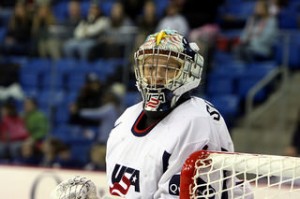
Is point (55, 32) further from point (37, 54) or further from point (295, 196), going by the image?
point (295, 196)

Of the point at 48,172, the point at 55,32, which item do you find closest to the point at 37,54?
the point at 55,32

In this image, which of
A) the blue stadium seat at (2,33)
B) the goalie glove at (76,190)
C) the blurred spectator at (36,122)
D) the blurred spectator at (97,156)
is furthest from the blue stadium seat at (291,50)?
the goalie glove at (76,190)

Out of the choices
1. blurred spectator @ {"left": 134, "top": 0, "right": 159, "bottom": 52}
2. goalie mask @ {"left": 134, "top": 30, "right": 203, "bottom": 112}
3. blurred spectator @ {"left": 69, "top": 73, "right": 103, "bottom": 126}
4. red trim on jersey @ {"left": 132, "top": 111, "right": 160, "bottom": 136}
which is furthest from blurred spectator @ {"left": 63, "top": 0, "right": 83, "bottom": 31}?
goalie mask @ {"left": 134, "top": 30, "right": 203, "bottom": 112}

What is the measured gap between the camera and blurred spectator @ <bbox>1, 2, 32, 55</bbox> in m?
8.41

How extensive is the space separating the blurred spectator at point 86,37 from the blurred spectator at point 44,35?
4.0 inches

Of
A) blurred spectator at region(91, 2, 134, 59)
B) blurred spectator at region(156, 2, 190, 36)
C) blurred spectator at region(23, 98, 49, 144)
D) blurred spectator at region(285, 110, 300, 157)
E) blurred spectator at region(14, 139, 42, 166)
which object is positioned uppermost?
blurred spectator at region(156, 2, 190, 36)

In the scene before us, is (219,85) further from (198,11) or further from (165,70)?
(165,70)

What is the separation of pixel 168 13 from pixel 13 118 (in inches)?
63.3

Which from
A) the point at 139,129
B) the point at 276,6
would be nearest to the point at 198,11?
the point at 276,6

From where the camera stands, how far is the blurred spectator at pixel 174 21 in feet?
23.8

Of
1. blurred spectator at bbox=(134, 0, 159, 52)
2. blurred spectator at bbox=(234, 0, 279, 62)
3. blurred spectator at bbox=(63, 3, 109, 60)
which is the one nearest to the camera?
blurred spectator at bbox=(234, 0, 279, 62)

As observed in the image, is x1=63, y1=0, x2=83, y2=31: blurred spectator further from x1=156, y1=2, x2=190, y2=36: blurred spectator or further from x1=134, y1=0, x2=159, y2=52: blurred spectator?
x1=156, y1=2, x2=190, y2=36: blurred spectator

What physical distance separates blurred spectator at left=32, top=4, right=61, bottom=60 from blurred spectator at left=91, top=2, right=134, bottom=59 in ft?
1.39

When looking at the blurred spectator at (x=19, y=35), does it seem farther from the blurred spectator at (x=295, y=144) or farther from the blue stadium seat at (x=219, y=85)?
the blurred spectator at (x=295, y=144)
